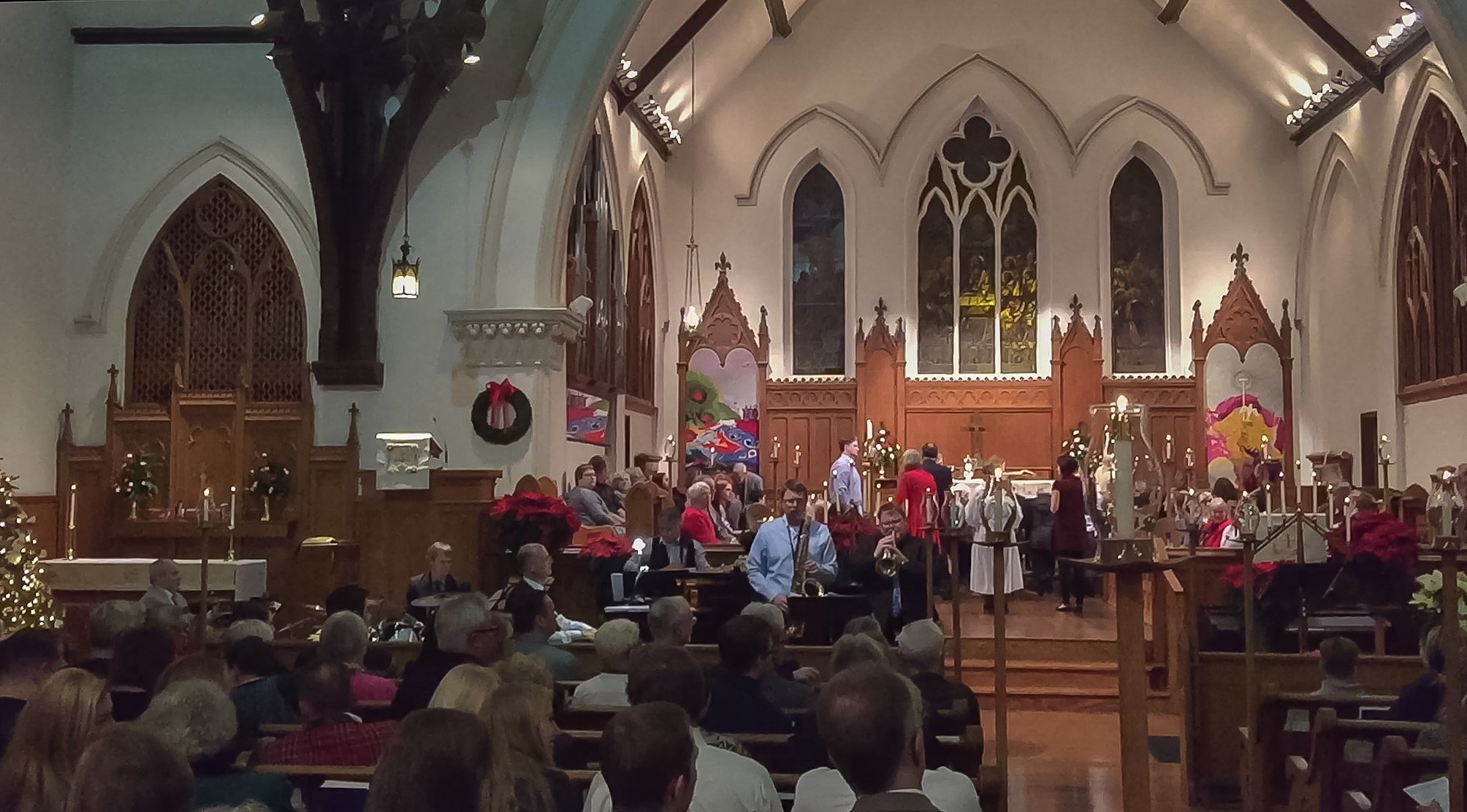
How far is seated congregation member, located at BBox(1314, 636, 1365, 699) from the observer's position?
17.4ft

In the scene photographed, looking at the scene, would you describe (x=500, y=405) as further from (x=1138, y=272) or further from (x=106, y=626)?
(x=1138, y=272)

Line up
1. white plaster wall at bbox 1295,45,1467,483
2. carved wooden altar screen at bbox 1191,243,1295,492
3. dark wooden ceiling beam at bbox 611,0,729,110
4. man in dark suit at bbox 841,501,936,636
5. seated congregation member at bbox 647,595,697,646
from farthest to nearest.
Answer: carved wooden altar screen at bbox 1191,243,1295,492
dark wooden ceiling beam at bbox 611,0,729,110
white plaster wall at bbox 1295,45,1467,483
man in dark suit at bbox 841,501,936,636
seated congregation member at bbox 647,595,697,646

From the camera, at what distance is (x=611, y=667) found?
532 cm

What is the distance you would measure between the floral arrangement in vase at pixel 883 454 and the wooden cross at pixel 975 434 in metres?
0.99

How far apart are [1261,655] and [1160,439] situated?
11596 mm

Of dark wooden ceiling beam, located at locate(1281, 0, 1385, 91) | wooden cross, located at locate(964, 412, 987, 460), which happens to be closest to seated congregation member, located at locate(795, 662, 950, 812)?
dark wooden ceiling beam, located at locate(1281, 0, 1385, 91)

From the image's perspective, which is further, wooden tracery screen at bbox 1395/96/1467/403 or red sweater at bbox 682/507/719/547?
wooden tracery screen at bbox 1395/96/1467/403

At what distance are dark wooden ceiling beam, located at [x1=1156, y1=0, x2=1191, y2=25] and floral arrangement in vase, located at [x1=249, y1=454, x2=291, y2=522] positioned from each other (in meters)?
12.0

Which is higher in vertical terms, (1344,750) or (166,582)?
(166,582)

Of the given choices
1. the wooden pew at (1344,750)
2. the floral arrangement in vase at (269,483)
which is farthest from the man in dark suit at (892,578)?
the floral arrangement in vase at (269,483)

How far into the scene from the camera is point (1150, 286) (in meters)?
18.4

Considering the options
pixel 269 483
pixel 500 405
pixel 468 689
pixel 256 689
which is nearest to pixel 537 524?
pixel 500 405

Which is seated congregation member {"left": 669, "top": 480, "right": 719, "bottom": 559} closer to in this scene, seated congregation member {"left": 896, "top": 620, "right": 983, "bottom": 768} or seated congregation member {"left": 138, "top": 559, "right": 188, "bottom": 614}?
seated congregation member {"left": 138, "top": 559, "right": 188, "bottom": 614}

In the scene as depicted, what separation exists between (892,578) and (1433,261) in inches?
348
